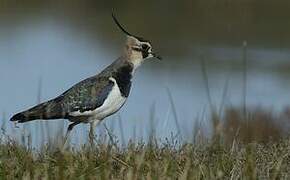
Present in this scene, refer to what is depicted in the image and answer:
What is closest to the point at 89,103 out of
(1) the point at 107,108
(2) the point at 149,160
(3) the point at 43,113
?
(1) the point at 107,108

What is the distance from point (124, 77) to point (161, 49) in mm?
13233

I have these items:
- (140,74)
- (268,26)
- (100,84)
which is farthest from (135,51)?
(268,26)

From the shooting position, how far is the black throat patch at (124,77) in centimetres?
534

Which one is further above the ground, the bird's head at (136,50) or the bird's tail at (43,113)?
the bird's head at (136,50)

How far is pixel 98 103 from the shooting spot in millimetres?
5211

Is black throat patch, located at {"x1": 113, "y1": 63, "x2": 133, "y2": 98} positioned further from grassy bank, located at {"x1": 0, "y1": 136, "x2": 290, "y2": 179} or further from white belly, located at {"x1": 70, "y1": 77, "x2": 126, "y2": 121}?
grassy bank, located at {"x1": 0, "y1": 136, "x2": 290, "y2": 179}

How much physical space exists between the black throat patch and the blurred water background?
3.72 meters

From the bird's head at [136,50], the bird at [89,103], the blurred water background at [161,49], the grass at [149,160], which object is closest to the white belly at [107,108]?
the bird at [89,103]

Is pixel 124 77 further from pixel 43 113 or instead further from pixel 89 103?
pixel 43 113

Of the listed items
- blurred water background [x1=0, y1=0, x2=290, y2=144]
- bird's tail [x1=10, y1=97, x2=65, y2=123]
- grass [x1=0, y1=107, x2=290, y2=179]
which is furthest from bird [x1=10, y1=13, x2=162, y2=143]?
blurred water background [x1=0, y1=0, x2=290, y2=144]

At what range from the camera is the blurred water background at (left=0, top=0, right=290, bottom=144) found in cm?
1285

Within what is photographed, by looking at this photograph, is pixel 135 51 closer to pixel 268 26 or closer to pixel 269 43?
pixel 269 43

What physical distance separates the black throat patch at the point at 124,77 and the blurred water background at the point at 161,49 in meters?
3.72

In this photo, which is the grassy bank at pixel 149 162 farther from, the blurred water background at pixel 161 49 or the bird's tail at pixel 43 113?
the blurred water background at pixel 161 49
